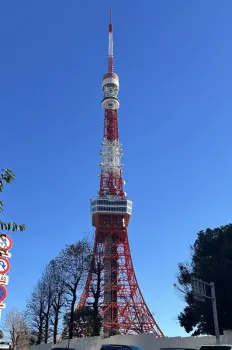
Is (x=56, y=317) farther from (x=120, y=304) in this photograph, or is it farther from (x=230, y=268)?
(x=120, y=304)

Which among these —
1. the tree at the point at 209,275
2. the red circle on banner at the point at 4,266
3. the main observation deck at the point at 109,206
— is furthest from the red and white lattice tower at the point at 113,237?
the red circle on banner at the point at 4,266

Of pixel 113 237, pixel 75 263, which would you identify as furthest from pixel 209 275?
pixel 113 237

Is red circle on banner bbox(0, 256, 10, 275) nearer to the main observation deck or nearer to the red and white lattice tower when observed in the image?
the red and white lattice tower

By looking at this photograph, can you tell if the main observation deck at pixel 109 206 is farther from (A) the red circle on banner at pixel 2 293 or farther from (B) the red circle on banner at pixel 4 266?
(A) the red circle on banner at pixel 2 293

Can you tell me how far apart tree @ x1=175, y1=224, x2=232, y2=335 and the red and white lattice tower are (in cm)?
945

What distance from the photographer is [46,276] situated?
35.9 metres

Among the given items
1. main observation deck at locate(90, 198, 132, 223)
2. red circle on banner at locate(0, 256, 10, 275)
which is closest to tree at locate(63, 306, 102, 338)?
red circle on banner at locate(0, 256, 10, 275)

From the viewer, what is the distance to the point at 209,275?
26.3 meters

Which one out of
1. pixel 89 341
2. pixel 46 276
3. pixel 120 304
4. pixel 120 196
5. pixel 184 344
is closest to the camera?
pixel 184 344

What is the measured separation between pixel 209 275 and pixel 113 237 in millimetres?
35785

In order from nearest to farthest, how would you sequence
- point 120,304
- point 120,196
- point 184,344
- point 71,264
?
point 184,344
point 71,264
point 120,304
point 120,196

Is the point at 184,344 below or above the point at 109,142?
below

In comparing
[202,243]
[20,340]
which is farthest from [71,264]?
[20,340]

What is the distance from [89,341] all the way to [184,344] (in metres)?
8.41
